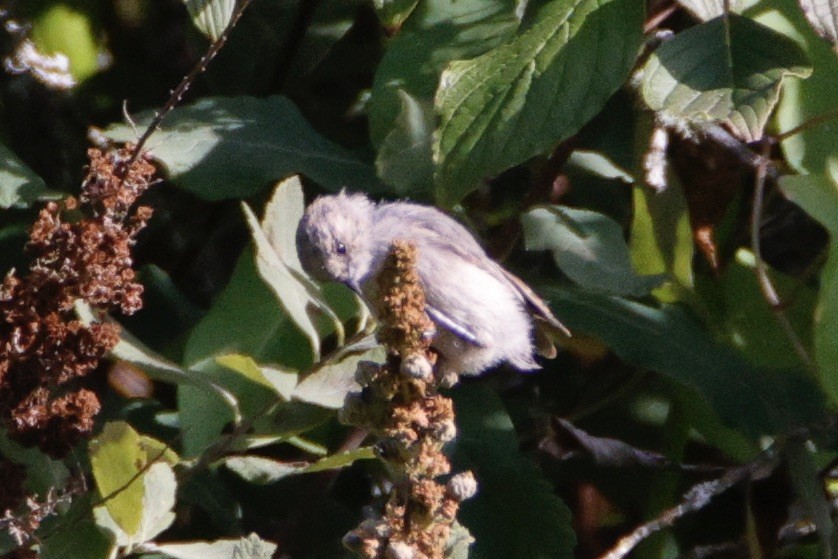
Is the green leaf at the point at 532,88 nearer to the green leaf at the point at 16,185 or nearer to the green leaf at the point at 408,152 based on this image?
the green leaf at the point at 408,152

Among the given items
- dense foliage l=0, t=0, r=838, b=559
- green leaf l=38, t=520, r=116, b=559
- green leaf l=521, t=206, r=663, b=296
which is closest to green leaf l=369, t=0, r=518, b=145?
dense foliage l=0, t=0, r=838, b=559

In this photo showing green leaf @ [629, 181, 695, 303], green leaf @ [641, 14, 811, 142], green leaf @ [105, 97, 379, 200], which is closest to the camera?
green leaf @ [641, 14, 811, 142]

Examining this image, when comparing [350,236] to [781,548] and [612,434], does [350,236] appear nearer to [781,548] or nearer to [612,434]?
[612,434]

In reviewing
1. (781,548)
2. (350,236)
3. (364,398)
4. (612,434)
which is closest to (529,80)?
(350,236)

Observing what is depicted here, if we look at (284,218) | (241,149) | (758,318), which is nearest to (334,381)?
(284,218)

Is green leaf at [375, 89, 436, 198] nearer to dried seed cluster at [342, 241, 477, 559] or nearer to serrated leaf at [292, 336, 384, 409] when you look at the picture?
serrated leaf at [292, 336, 384, 409]

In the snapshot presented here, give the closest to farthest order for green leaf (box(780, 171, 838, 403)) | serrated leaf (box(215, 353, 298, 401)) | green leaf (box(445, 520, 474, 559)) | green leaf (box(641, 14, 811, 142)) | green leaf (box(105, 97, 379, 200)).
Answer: green leaf (box(445, 520, 474, 559)), serrated leaf (box(215, 353, 298, 401)), green leaf (box(641, 14, 811, 142)), green leaf (box(780, 171, 838, 403)), green leaf (box(105, 97, 379, 200))
